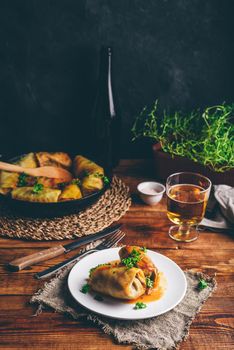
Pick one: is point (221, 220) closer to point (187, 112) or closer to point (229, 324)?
point (229, 324)

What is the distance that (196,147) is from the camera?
1992 millimetres

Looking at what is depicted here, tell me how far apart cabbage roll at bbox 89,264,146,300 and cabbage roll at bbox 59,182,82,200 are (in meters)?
0.46

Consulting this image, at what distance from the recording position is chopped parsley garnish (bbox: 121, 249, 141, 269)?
127 cm

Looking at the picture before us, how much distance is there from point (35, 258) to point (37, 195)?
305mm

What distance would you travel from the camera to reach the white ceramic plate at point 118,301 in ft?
3.88

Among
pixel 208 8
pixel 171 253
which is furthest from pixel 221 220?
pixel 208 8

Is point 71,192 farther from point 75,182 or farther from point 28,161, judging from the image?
point 28,161

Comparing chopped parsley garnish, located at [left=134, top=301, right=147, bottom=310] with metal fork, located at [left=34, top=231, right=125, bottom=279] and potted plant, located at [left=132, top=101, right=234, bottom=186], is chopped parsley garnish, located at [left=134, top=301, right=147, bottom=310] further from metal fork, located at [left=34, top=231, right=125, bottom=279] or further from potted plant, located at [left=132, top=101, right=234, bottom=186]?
potted plant, located at [left=132, top=101, right=234, bottom=186]

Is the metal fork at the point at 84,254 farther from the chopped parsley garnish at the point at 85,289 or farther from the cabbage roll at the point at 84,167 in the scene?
the cabbage roll at the point at 84,167

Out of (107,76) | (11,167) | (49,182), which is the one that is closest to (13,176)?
(11,167)

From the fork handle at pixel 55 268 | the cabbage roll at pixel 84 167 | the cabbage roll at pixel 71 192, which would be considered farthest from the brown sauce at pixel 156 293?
the cabbage roll at pixel 84 167

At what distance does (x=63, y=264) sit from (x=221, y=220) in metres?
0.61

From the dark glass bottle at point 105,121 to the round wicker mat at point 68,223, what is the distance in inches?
10.5

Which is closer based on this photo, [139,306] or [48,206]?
[139,306]
